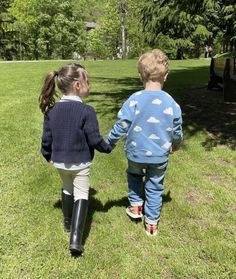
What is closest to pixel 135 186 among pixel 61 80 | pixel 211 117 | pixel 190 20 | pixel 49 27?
pixel 61 80

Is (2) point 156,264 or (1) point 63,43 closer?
(2) point 156,264

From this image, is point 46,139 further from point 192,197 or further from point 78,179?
point 192,197

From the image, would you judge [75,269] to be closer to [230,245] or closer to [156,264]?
[156,264]

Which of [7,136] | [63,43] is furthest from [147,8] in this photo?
[63,43]

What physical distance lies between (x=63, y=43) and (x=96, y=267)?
2430 inches

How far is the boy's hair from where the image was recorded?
4051mm

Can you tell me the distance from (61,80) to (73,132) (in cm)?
46

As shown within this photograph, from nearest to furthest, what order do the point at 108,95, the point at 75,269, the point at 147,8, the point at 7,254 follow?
the point at 75,269, the point at 7,254, the point at 108,95, the point at 147,8

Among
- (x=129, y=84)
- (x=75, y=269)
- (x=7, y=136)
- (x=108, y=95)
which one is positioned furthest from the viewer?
(x=129, y=84)

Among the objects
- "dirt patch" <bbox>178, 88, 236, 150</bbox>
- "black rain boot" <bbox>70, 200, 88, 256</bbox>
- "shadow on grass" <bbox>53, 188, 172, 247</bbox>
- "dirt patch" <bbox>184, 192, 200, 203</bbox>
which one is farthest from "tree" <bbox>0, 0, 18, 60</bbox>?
"black rain boot" <bbox>70, 200, 88, 256</bbox>

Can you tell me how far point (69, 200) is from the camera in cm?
429

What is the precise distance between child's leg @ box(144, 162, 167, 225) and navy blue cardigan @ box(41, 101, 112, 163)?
59 cm

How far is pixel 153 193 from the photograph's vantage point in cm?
443

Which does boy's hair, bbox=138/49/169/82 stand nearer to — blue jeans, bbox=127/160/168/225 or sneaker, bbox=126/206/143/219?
blue jeans, bbox=127/160/168/225
